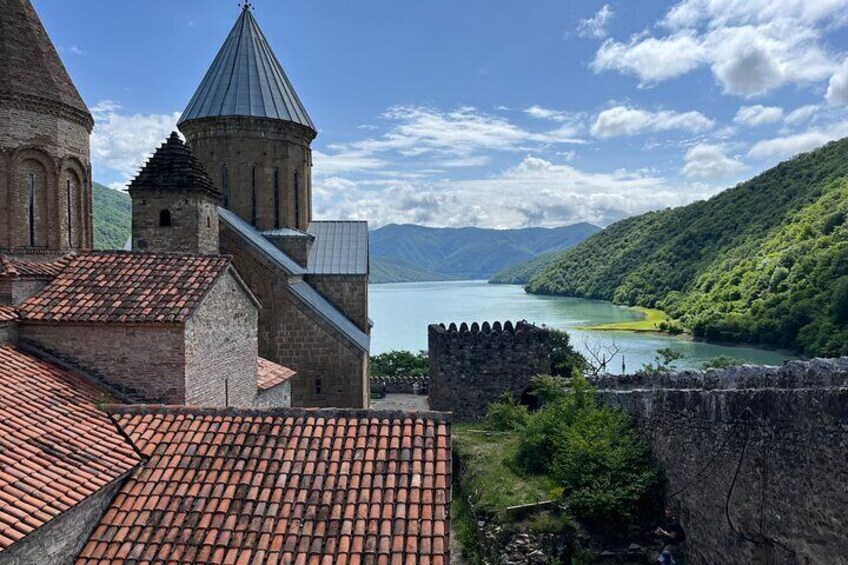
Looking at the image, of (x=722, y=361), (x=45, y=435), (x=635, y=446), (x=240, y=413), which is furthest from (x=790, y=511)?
(x=722, y=361)

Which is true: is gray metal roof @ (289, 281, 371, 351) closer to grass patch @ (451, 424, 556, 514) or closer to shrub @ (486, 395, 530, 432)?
grass patch @ (451, 424, 556, 514)

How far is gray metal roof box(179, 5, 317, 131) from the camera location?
14695 millimetres

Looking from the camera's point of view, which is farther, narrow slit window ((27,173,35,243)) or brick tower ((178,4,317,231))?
brick tower ((178,4,317,231))

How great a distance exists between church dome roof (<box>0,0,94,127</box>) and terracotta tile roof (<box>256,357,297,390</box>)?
468cm

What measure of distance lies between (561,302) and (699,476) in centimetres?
5651

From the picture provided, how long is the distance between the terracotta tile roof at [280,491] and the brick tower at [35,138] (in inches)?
163

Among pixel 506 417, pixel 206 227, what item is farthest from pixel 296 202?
pixel 506 417

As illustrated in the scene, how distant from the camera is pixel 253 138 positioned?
581 inches

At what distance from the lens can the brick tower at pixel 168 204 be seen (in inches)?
384

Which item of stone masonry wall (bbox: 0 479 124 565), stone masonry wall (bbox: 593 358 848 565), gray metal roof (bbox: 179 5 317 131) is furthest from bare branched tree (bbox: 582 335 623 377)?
stone masonry wall (bbox: 0 479 124 565)

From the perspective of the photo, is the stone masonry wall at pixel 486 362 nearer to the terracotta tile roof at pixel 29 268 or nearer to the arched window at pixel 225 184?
the arched window at pixel 225 184

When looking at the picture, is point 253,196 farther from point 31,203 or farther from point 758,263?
point 758,263

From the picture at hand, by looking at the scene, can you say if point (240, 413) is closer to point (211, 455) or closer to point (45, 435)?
point (211, 455)

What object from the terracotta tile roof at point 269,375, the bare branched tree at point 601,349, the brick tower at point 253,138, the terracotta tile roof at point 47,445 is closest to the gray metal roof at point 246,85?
Answer: the brick tower at point 253,138
